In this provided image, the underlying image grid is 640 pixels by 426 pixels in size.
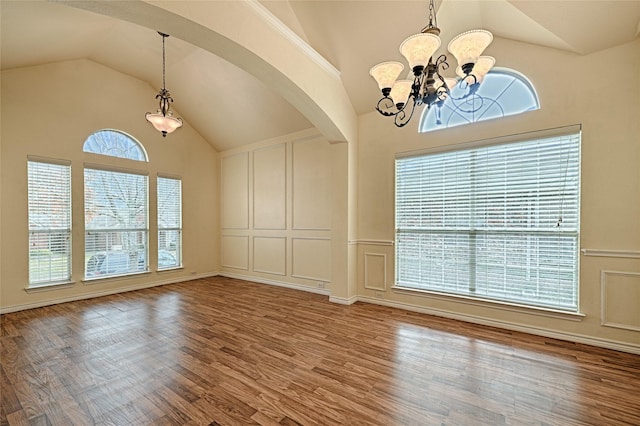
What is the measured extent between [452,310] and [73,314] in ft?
17.7

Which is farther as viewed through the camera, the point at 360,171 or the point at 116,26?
the point at 360,171

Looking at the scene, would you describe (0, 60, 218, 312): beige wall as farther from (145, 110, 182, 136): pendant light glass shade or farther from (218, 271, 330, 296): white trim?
(145, 110, 182, 136): pendant light glass shade

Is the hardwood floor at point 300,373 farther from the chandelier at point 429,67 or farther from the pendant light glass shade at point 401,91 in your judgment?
the pendant light glass shade at point 401,91

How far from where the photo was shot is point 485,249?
11.7 feet

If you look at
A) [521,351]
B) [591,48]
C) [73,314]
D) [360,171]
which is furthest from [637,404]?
[73,314]

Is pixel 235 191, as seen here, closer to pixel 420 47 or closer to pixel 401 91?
pixel 401 91

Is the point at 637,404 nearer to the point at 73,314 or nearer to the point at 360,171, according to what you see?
the point at 360,171

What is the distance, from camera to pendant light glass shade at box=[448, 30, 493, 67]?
6.13 feet

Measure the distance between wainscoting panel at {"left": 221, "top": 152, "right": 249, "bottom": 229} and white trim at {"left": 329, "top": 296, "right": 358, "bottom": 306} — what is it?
2.92 metres

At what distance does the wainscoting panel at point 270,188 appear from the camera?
18.9 feet

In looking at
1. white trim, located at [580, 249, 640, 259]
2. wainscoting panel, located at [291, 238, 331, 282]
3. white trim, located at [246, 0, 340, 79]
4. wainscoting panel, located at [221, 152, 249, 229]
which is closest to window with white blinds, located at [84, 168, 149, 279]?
wainscoting panel, located at [221, 152, 249, 229]

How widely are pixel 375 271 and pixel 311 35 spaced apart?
11.5 feet

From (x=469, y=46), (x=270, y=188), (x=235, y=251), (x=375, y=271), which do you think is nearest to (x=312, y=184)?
(x=270, y=188)

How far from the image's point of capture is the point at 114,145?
529 cm
